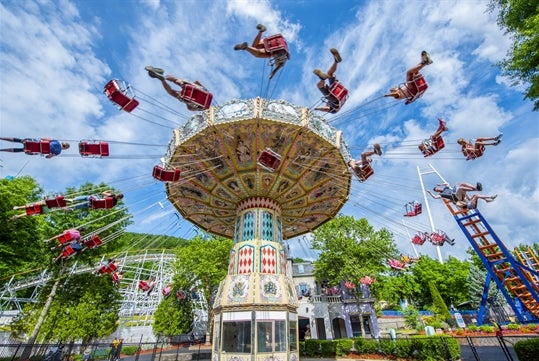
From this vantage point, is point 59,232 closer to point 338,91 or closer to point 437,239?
point 338,91

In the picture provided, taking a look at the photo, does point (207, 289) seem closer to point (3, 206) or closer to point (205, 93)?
point (3, 206)

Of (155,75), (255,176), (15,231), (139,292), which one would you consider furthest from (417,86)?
(139,292)

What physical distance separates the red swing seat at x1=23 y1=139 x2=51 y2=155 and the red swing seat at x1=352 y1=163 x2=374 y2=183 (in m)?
12.2

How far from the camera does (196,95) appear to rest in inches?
381

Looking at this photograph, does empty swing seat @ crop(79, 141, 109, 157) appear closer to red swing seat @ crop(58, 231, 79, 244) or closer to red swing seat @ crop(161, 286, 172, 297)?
red swing seat @ crop(58, 231, 79, 244)

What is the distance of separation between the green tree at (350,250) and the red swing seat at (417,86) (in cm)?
1972

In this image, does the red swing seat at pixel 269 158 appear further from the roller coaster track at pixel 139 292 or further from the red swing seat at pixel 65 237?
the roller coaster track at pixel 139 292

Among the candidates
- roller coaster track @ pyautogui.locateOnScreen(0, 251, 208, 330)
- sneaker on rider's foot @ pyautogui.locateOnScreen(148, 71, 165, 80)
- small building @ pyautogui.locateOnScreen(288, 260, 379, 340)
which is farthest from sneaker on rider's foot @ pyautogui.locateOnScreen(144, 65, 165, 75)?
roller coaster track @ pyautogui.locateOnScreen(0, 251, 208, 330)

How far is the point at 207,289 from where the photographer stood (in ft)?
93.5

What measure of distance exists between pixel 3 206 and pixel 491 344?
32063mm

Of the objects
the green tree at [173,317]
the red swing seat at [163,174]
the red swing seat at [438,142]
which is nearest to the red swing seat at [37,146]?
the red swing seat at [163,174]

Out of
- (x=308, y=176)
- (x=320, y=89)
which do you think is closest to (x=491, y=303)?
(x=308, y=176)

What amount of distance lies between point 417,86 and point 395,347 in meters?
15.7

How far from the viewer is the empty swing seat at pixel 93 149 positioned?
10.2 metres
